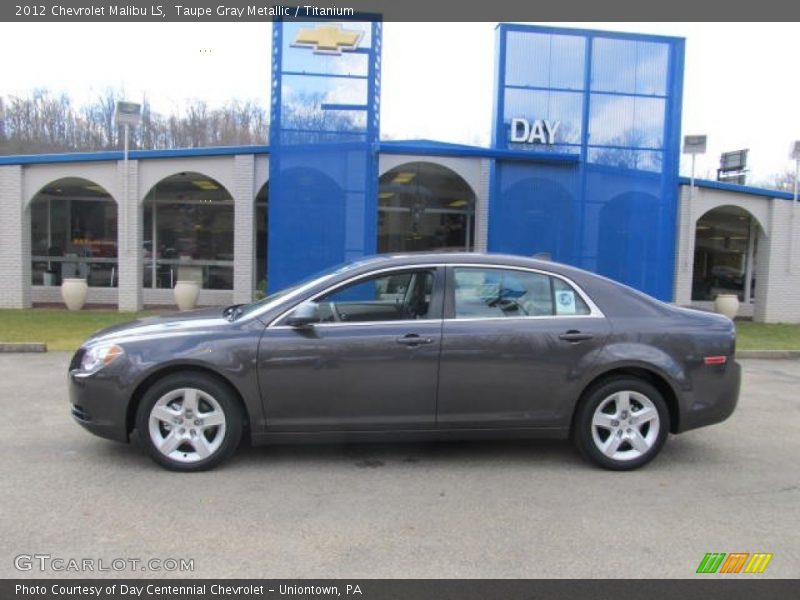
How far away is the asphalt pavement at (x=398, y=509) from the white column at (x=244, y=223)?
31.2 feet

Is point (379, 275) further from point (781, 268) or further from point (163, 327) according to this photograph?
point (781, 268)

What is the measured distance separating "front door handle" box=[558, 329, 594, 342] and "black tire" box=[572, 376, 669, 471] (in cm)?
38

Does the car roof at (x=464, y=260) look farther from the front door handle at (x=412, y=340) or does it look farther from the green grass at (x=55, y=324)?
the green grass at (x=55, y=324)

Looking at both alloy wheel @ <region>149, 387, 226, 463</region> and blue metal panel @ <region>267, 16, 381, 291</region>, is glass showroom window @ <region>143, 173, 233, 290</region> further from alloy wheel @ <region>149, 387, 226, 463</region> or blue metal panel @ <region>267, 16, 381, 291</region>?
alloy wheel @ <region>149, 387, 226, 463</region>

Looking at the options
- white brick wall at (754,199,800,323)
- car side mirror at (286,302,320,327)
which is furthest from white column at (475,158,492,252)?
car side mirror at (286,302,320,327)

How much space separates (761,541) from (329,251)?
9.94 meters

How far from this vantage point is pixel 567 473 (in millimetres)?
4828

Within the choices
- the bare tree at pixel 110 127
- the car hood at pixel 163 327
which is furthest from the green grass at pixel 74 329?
the bare tree at pixel 110 127

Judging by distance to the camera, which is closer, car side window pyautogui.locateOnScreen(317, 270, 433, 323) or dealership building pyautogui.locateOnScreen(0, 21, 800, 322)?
car side window pyautogui.locateOnScreen(317, 270, 433, 323)

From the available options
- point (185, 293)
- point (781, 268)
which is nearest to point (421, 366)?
point (185, 293)

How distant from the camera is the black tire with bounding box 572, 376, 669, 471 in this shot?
4871mm

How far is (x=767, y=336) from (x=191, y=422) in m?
12.6

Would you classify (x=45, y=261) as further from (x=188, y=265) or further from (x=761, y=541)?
(x=761, y=541)

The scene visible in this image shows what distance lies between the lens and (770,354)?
10914mm
